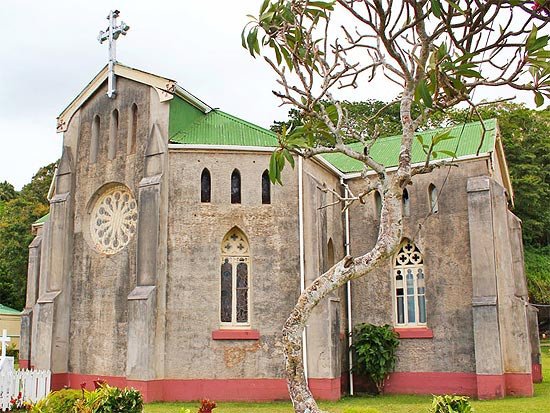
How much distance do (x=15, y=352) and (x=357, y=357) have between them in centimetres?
2373

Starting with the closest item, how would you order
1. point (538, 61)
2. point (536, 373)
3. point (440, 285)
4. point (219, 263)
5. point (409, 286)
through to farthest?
point (538, 61) → point (219, 263) → point (440, 285) → point (409, 286) → point (536, 373)

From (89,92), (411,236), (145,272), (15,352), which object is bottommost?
(15,352)

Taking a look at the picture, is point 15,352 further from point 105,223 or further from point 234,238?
point 234,238

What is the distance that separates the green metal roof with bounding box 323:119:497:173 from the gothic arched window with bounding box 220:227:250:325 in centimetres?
526

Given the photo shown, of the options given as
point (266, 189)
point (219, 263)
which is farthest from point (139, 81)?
point (219, 263)

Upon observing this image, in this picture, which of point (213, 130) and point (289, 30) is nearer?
point (289, 30)

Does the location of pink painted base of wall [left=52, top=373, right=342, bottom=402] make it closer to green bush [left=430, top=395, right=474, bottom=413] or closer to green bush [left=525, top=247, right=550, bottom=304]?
green bush [left=430, top=395, right=474, bottom=413]

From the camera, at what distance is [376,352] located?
61.3ft

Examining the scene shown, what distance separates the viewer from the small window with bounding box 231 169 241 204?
18.2 m

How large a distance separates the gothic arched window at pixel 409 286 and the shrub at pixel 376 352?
0.74 metres

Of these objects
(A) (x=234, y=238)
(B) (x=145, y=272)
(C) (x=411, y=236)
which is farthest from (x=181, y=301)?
(C) (x=411, y=236)

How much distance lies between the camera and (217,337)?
1708 centimetres

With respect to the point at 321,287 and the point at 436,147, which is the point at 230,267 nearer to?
the point at 436,147

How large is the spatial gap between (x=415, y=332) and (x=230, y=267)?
6.01 m
